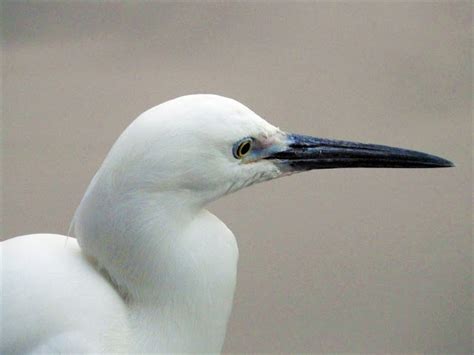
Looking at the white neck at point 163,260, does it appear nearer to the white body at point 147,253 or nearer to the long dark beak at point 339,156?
the white body at point 147,253

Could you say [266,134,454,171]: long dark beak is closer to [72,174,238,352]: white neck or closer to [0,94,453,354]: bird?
[0,94,453,354]: bird

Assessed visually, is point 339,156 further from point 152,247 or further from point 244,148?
point 152,247

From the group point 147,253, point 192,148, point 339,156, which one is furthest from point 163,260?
point 339,156

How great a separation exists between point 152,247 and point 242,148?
177 mm

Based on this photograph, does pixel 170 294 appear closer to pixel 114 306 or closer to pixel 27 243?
pixel 114 306

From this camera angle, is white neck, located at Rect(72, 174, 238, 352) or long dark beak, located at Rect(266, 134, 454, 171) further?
long dark beak, located at Rect(266, 134, 454, 171)

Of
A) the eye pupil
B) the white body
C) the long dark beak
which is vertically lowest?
the white body

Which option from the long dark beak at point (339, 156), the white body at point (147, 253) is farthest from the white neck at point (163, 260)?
the long dark beak at point (339, 156)

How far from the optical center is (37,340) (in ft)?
2.99

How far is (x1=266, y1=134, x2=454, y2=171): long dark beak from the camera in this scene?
1007 mm

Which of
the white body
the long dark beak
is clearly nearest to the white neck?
the white body

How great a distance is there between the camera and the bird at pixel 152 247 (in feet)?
2.84

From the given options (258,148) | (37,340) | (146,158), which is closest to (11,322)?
(37,340)

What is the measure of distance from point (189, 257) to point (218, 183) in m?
0.11
